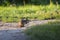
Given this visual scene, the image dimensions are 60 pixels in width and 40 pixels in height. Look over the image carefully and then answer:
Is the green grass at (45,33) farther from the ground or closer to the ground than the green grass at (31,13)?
closer to the ground

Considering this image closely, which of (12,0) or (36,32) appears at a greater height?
(12,0)

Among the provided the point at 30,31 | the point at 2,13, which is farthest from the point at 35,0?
the point at 30,31

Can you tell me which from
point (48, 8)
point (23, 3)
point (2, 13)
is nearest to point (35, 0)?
point (23, 3)

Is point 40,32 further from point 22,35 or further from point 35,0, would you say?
point 35,0

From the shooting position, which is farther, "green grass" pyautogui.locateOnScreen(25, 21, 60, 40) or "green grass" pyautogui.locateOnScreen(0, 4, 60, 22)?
"green grass" pyautogui.locateOnScreen(0, 4, 60, 22)

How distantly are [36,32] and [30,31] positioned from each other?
0.29 m

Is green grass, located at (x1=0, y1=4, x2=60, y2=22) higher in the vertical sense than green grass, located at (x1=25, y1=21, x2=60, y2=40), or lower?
higher

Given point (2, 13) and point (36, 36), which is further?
point (2, 13)

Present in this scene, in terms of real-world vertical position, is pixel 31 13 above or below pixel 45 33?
above

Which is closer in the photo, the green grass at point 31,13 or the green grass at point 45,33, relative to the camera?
the green grass at point 45,33

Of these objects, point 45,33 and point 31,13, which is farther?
point 31,13

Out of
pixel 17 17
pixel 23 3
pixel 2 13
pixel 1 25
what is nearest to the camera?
pixel 1 25

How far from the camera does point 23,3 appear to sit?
17031 millimetres

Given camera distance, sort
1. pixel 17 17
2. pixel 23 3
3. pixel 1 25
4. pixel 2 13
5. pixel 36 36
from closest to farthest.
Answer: pixel 36 36, pixel 1 25, pixel 17 17, pixel 2 13, pixel 23 3
